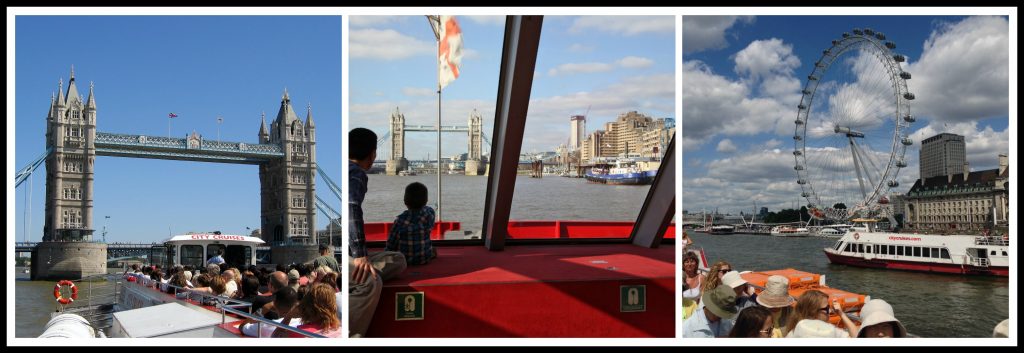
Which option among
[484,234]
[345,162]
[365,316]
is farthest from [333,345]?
[484,234]

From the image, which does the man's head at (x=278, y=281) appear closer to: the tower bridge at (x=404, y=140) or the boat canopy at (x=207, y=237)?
the tower bridge at (x=404, y=140)

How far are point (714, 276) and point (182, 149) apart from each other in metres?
7.04

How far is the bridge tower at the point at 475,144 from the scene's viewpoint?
3.86 metres

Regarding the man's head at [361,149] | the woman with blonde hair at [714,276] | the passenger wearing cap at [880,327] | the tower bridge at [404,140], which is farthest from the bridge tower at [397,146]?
the passenger wearing cap at [880,327]

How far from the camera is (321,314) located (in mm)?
2615

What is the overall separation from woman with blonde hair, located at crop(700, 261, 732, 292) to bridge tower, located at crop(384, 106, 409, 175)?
193 centimetres

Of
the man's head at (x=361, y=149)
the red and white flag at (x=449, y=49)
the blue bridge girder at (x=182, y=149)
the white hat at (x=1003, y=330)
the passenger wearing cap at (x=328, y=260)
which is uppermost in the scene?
the red and white flag at (x=449, y=49)

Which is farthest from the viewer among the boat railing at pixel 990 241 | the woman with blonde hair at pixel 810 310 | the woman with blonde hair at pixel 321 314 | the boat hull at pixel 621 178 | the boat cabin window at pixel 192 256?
the boat cabin window at pixel 192 256

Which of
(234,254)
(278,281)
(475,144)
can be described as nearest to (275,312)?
(278,281)

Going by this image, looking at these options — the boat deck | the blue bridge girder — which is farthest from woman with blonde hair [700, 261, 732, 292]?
the blue bridge girder

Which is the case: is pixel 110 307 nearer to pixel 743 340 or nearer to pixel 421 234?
pixel 421 234

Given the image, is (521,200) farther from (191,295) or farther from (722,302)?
(191,295)

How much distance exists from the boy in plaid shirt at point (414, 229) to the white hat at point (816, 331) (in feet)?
6.12

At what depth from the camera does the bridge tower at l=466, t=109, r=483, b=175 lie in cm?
386
